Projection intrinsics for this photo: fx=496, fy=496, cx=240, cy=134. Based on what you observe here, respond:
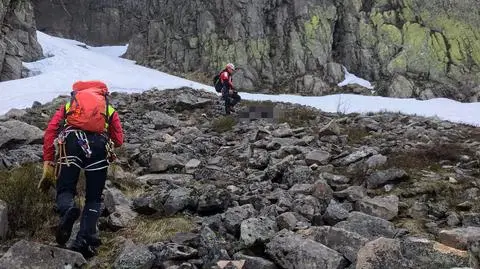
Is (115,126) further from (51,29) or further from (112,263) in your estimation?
(51,29)

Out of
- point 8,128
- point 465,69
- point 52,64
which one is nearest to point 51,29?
point 52,64

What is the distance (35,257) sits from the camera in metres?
4.57

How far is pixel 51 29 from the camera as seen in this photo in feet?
186

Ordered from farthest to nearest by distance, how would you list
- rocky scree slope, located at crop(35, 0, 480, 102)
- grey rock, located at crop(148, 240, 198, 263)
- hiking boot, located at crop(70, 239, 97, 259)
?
rocky scree slope, located at crop(35, 0, 480, 102) → hiking boot, located at crop(70, 239, 97, 259) → grey rock, located at crop(148, 240, 198, 263)

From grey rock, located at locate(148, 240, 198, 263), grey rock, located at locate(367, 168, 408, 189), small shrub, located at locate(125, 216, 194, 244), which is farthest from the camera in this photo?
grey rock, located at locate(367, 168, 408, 189)

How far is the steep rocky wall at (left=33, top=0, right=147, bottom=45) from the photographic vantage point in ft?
185

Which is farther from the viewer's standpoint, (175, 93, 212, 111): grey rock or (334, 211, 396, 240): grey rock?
(175, 93, 212, 111): grey rock

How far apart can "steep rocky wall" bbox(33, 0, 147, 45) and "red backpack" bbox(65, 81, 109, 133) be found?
52866mm

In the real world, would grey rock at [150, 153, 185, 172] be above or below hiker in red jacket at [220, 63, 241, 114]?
below

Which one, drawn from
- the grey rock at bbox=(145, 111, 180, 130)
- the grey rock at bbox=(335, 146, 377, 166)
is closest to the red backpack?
the grey rock at bbox=(335, 146, 377, 166)

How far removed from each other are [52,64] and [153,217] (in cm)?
2791

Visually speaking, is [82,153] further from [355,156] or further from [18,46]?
[18,46]

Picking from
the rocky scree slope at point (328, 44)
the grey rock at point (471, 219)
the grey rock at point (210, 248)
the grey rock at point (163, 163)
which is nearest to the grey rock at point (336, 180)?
the grey rock at point (471, 219)

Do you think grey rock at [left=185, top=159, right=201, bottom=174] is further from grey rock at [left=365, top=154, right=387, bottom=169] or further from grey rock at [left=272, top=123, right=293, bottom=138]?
grey rock at [left=272, top=123, right=293, bottom=138]
